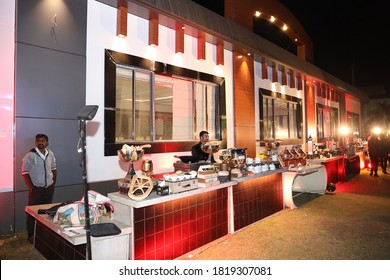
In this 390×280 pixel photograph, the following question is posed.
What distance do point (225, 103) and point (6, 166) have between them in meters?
5.47

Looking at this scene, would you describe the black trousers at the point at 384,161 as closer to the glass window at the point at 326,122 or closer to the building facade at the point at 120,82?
the glass window at the point at 326,122

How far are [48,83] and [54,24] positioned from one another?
106 cm

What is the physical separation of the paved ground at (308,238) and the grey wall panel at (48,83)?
210cm

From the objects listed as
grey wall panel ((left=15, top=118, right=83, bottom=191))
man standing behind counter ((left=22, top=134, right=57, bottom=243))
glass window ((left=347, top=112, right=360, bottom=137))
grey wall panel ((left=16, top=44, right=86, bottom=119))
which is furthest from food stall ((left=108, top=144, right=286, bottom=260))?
glass window ((left=347, top=112, right=360, bottom=137))

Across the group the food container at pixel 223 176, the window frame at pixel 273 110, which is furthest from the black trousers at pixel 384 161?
the food container at pixel 223 176

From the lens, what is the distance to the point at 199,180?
4066 mm

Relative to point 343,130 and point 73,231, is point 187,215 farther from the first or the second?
point 343,130

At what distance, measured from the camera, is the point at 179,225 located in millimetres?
3641

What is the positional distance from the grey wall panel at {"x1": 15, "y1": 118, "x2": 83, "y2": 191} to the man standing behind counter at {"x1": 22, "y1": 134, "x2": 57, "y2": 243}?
22 centimetres

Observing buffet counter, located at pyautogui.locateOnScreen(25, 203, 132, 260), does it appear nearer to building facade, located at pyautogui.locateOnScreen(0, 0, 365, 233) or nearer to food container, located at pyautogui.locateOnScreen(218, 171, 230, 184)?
building facade, located at pyautogui.locateOnScreen(0, 0, 365, 233)

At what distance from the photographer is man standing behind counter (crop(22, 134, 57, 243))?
4207 millimetres

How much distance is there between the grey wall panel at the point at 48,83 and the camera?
4.38m

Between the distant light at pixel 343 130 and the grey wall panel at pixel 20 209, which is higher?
the distant light at pixel 343 130

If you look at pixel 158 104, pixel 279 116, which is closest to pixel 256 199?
pixel 158 104
